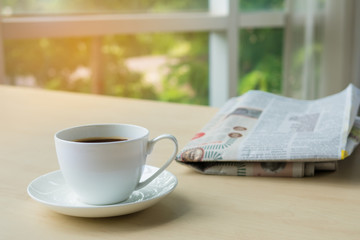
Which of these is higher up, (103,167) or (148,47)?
(103,167)

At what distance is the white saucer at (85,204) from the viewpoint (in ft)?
1.50

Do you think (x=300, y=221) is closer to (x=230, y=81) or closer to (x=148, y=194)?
(x=148, y=194)

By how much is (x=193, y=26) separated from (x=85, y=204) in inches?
87.1

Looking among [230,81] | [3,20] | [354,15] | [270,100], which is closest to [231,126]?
[270,100]

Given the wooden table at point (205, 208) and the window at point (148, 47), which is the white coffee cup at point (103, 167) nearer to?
the wooden table at point (205, 208)

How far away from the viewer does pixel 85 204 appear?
495 mm

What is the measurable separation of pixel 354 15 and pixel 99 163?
2.78 metres

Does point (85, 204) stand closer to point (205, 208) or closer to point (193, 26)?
point (205, 208)

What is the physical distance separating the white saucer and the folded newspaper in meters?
0.09

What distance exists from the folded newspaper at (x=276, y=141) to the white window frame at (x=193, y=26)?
4.99 feet

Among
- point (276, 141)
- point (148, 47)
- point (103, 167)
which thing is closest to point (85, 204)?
point (103, 167)

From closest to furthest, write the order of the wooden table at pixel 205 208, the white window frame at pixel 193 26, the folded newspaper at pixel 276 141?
the wooden table at pixel 205 208 < the folded newspaper at pixel 276 141 < the white window frame at pixel 193 26

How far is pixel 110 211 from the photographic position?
457 millimetres

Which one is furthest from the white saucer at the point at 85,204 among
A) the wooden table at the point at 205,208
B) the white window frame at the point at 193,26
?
the white window frame at the point at 193,26
